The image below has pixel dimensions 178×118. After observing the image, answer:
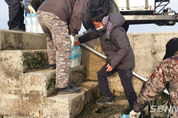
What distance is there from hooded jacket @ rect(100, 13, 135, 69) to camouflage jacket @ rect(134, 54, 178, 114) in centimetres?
112

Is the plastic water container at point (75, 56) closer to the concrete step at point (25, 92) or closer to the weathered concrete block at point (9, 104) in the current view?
the concrete step at point (25, 92)

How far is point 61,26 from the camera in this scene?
104 inches

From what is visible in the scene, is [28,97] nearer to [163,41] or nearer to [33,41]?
[33,41]

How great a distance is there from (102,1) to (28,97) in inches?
145

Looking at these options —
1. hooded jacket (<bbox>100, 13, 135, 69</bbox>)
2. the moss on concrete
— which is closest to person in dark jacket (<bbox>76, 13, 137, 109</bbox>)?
hooded jacket (<bbox>100, 13, 135, 69</bbox>)

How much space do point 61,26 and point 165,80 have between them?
1642 mm

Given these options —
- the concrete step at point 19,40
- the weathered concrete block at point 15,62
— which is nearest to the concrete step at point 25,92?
the weathered concrete block at point 15,62

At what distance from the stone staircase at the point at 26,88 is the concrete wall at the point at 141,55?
1.31 metres

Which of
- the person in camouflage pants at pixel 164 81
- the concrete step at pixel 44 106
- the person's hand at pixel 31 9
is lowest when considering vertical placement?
the concrete step at pixel 44 106

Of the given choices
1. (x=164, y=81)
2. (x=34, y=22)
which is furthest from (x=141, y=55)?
(x=34, y=22)

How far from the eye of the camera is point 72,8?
277 centimetres

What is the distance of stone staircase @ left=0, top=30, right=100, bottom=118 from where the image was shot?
2.50m

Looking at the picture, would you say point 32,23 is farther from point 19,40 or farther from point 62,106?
point 62,106

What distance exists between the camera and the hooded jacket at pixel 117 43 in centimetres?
285
